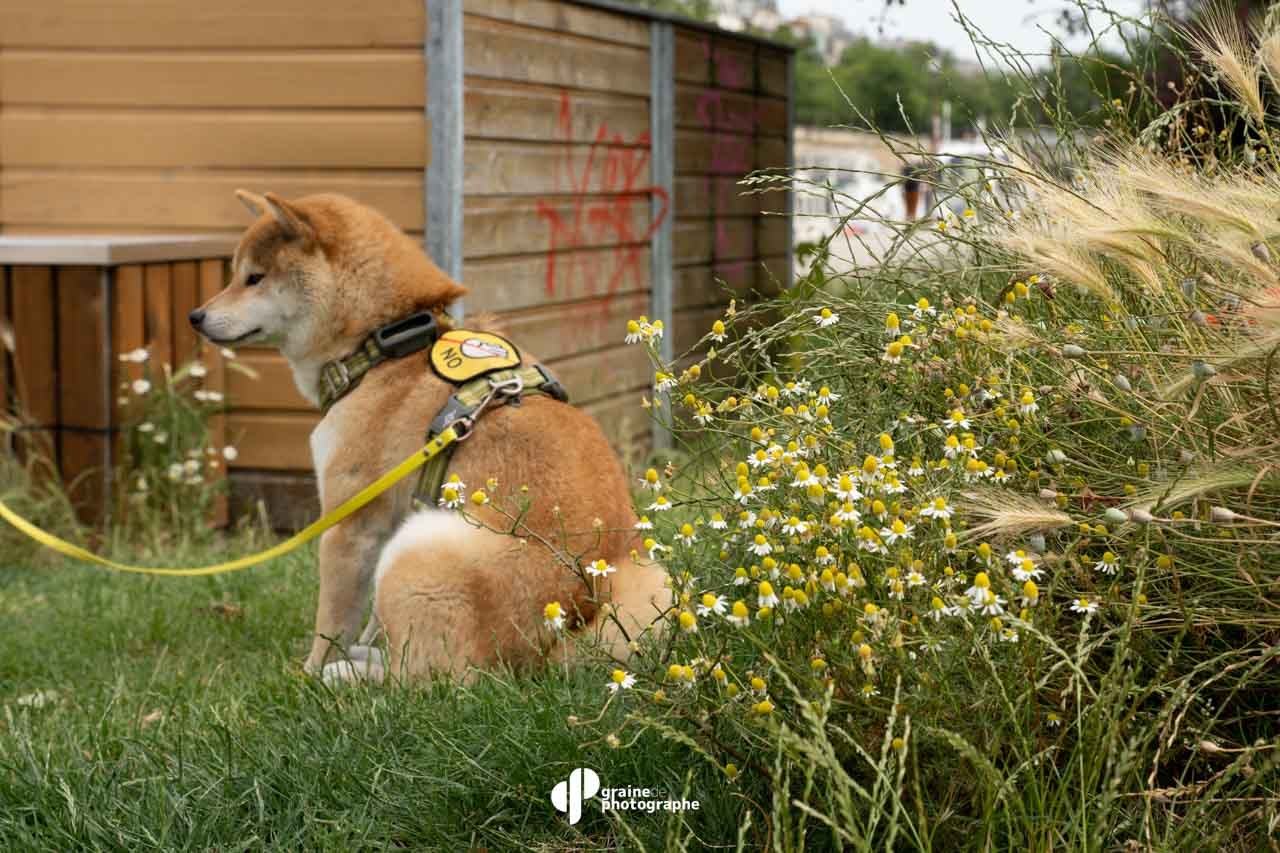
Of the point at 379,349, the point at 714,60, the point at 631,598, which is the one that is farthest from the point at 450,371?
the point at 714,60

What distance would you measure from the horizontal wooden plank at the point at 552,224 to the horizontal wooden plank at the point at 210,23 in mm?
896

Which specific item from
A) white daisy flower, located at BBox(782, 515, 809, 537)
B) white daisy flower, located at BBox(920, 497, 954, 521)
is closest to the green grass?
white daisy flower, located at BBox(782, 515, 809, 537)

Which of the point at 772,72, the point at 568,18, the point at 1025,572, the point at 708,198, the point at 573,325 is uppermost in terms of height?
the point at 772,72

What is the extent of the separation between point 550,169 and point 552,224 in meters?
0.29

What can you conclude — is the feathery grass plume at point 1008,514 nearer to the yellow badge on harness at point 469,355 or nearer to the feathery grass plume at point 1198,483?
the feathery grass plume at point 1198,483

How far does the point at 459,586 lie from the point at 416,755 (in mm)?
667

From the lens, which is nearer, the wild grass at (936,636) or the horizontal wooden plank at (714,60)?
the wild grass at (936,636)

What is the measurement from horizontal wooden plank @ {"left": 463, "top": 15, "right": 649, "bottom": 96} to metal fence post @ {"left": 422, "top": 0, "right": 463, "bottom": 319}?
0.13 meters

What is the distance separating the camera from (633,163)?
877cm

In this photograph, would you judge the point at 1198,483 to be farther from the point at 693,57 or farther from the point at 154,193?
the point at 693,57

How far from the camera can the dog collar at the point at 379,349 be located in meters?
4.22

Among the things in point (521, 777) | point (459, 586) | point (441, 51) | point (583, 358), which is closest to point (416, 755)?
point (521, 777)

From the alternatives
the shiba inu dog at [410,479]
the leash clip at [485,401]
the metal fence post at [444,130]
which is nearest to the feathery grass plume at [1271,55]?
the shiba inu dog at [410,479]

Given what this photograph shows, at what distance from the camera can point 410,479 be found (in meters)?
4.01
